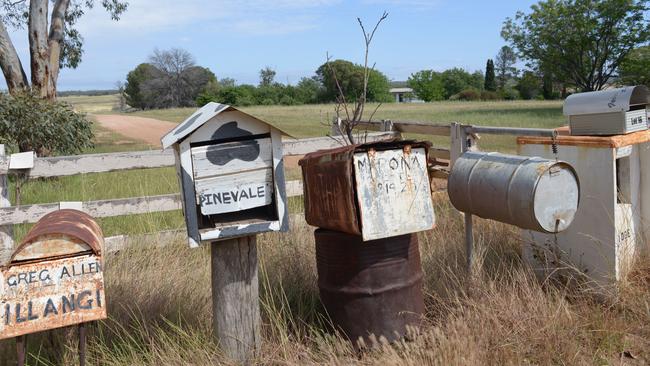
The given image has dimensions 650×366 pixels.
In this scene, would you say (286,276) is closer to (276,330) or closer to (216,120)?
(276,330)

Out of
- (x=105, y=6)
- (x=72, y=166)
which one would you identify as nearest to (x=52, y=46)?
(x=105, y=6)

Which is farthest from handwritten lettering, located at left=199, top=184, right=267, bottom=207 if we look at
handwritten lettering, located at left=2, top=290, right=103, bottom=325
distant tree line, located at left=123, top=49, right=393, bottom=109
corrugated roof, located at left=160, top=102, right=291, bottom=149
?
distant tree line, located at left=123, top=49, right=393, bottom=109

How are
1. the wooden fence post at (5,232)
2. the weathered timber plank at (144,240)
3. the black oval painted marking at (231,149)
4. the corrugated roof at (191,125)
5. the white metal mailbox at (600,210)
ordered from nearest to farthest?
the corrugated roof at (191,125) < the black oval painted marking at (231,149) < the white metal mailbox at (600,210) < the wooden fence post at (5,232) < the weathered timber plank at (144,240)

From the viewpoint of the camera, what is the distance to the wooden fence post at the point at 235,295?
10.4 feet

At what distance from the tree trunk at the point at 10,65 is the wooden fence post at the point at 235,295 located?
1341cm

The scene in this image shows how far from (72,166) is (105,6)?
16.3 meters

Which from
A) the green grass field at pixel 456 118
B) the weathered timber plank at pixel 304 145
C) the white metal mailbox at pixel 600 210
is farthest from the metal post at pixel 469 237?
the green grass field at pixel 456 118

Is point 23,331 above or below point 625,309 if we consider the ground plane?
above

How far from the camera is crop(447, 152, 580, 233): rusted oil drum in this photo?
348 centimetres

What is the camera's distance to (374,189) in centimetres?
319

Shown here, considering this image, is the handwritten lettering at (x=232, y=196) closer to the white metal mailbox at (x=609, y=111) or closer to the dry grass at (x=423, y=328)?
the dry grass at (x=423, y=328)

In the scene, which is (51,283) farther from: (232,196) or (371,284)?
(371,284)

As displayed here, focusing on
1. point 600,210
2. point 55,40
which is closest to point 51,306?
point 600,210

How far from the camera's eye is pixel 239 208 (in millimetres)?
3068
